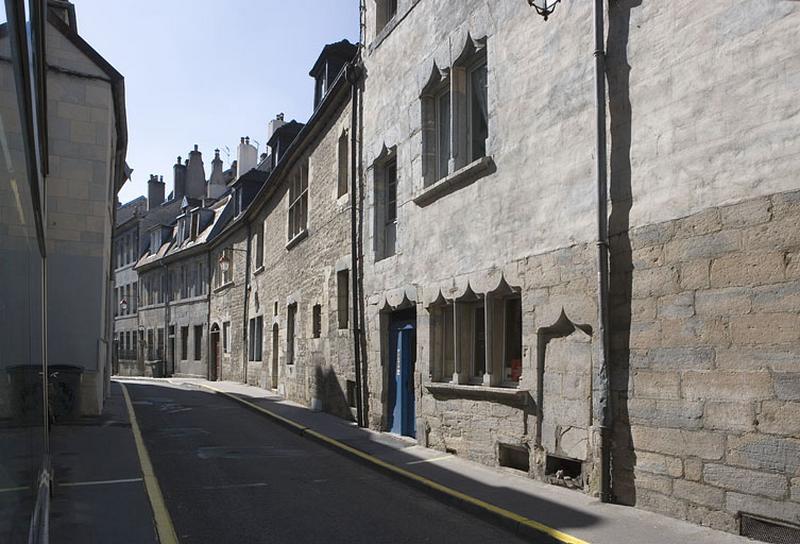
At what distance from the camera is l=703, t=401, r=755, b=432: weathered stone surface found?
5168 millimetres

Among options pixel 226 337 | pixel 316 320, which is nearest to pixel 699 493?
pixel 316 320

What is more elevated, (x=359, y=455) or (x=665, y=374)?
(x=665, y=374)

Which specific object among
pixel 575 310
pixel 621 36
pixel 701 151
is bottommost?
pixel 575 310

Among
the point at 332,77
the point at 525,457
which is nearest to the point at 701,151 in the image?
the point at 525,457

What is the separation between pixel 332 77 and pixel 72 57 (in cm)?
671

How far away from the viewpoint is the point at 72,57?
12.0 meters

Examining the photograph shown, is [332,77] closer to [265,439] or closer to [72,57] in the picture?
[72,57]

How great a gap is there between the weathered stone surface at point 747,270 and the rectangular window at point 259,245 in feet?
64.7

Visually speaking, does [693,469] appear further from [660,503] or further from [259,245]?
[259,245]

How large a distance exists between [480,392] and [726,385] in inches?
142

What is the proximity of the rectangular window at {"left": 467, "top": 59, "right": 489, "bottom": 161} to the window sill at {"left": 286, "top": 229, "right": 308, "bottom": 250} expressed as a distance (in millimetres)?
8268

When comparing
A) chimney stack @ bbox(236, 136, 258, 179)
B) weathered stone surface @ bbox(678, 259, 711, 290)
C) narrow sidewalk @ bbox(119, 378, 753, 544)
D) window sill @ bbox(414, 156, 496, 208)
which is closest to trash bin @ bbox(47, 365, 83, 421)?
narrow sidewalk @ bbox(119, 378, 753, 544)

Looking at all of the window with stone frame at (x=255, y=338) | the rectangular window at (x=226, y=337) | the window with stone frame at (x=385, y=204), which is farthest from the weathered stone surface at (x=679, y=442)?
the rectangular window at (x=226, y=337)

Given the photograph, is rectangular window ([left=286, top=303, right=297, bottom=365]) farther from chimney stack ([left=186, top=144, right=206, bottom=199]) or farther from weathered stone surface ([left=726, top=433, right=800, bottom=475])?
chimney stack ([left=186, top=144, right=206, bottom=199])
